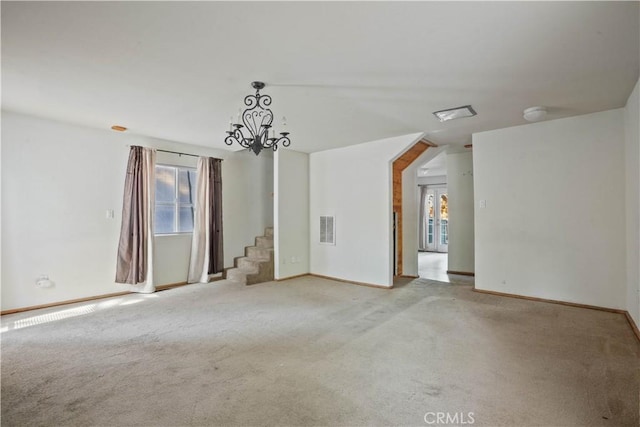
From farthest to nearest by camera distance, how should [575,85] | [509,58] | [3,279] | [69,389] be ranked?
[3,279] < [575,85] < [509,58] < [69,389]

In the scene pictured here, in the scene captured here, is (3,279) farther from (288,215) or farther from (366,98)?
(366,98)

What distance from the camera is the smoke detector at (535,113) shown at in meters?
3.62

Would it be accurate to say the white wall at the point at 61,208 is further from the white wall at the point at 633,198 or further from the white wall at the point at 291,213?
the white wall at the point at 633,198

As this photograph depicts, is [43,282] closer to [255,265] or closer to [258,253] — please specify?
[255,265]

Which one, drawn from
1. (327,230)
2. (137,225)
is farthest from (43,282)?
(327,230)

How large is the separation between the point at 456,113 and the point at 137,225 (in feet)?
15.9

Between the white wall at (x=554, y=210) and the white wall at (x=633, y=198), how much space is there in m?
0.17

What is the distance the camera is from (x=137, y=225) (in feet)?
15.5

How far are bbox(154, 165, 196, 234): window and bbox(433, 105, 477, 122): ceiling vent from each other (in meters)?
4.32

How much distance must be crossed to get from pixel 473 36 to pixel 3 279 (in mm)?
5701

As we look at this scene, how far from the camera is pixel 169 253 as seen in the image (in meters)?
5.35

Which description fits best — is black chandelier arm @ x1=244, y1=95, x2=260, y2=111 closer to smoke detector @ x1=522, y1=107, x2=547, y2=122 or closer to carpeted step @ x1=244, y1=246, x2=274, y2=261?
carpeted step @ x1=244, y1=246, x2=274, y2=261

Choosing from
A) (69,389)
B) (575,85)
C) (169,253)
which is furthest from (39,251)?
(575,85)

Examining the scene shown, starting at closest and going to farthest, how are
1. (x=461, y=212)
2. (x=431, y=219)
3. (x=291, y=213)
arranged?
(x=291, y=213)
(x=461, y=212)
(x=431, y=219)
